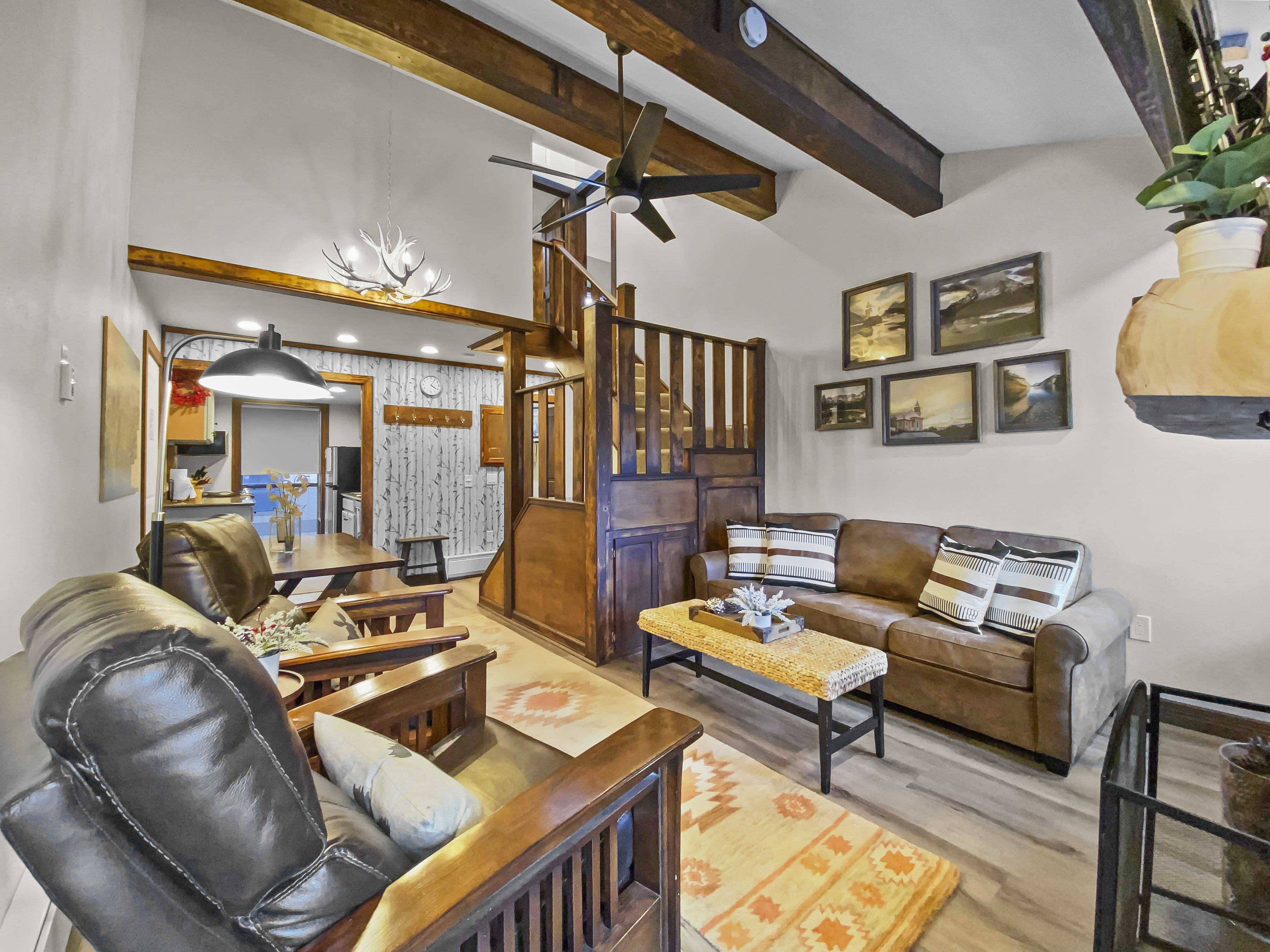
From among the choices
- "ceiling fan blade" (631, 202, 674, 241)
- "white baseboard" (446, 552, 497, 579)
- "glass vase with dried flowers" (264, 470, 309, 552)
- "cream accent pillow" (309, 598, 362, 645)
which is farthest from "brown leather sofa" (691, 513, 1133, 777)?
"white baseboard" (446, 552, 497, 579)

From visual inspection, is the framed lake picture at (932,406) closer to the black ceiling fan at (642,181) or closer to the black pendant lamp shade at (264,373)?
the black ceiling fan at (642,181)

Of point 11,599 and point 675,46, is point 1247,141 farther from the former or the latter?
point 11,599

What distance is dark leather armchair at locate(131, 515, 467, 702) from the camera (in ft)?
5.80

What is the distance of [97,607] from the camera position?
711 millimetres

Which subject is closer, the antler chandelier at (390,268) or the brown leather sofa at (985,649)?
the brown leather sofa at (985,649)

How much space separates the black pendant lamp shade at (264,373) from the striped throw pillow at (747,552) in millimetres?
2549

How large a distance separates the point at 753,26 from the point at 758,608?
2.48 meters

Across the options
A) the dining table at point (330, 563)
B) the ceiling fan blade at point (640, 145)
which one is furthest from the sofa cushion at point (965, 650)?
the ceiling fan blade at point (640, 145)

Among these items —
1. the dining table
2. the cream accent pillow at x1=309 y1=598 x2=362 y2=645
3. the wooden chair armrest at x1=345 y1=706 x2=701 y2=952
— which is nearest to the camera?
the wooden chair armrest at x1=345 y1=706 x2=701 y2=952

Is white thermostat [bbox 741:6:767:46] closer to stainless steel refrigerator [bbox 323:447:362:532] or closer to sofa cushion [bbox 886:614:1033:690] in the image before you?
sofa cushion [bbox 886:614:1033:690]

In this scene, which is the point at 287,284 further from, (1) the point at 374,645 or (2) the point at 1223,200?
(2) the point at 1223,200

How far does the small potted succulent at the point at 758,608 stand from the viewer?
2363 millimetres

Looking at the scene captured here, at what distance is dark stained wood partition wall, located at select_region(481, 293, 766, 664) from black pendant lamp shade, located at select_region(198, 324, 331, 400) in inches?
68.0

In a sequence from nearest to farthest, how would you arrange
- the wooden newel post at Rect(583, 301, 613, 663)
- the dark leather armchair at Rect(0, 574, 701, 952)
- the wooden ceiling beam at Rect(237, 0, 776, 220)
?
the dark leather armchair at Rect(0, 574, 701, 952) < the wooden ceiling beam at Rect(237, 0, 776, 220) < the wooden newel post at Rect(583, 301, 613, 663)
